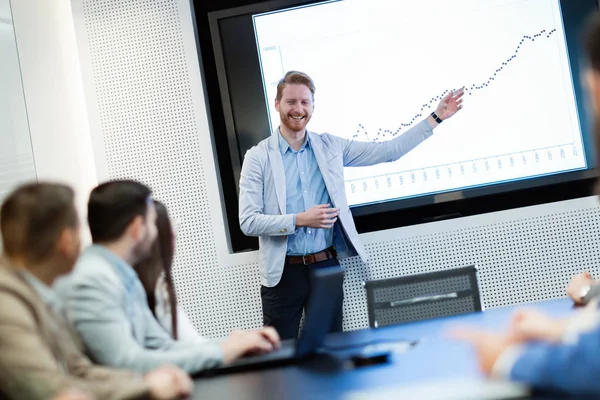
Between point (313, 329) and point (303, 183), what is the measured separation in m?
2.36

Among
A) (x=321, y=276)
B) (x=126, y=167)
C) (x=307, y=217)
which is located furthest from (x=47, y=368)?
(x=126, y=167)

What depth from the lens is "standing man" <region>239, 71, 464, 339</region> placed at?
4293 mm

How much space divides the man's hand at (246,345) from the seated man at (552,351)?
0.74 meters

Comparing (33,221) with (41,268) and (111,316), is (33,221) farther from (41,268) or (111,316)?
(111,316)

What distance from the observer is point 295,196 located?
14.4 ft

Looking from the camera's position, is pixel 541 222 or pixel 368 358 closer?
pixel 368 358

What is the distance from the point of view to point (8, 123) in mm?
4254

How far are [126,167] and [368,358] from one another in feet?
10.6

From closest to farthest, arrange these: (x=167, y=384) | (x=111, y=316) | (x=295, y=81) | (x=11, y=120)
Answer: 1. (x=167, y=384)
2. (x=111, y=316)
3. (x=11, y=120)
4. (x=295, y=81)

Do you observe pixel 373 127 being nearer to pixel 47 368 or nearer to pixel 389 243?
pixel 389 243

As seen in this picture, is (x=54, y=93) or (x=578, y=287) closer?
(x=578, y=287)

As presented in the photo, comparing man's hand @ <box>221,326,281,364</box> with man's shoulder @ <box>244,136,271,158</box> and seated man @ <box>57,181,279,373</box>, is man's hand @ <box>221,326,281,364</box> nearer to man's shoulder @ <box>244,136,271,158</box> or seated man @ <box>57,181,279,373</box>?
seated man @ <box>57,181,279,373</box>

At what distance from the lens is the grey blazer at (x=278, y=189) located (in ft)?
14.1

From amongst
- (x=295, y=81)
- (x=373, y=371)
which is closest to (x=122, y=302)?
(x=373, y=371)
